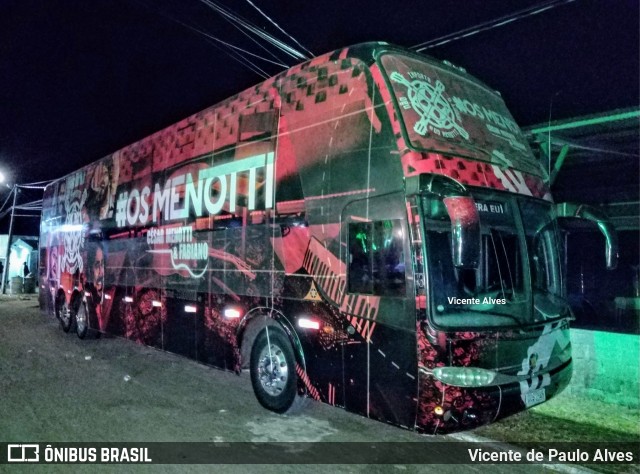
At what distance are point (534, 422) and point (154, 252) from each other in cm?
625

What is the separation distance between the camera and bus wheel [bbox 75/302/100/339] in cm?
1085

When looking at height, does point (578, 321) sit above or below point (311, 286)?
below

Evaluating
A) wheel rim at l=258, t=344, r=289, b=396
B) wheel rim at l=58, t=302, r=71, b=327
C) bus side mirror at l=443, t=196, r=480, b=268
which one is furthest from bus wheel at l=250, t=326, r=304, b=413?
wheel rim at l=58, t=302, r=71, b=327

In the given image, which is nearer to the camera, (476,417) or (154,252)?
(476,417)

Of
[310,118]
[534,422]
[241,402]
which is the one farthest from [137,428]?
[534,422]

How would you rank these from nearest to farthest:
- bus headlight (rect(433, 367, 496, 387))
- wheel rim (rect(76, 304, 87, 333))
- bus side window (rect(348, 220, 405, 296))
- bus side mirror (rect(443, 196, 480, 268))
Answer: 1. bus side mirror (rect(443, 196, 480, 268))
2. bus headlight (rect(433, 367, 496, 387))
3. bus side window (rect(348, 220, 405, 296))
4. wheel rim (rect(76, 304, 87, 333))

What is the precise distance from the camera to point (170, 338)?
24.7 feet

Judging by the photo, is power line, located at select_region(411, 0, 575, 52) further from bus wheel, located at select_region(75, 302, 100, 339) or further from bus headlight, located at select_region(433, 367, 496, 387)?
bus wheel, located at select_region(75, 302, 100, 339)

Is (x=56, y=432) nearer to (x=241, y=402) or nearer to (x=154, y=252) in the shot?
(x=241, y=402)

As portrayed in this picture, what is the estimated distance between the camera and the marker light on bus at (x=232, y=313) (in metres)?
6.14

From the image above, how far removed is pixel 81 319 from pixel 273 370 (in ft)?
24.7

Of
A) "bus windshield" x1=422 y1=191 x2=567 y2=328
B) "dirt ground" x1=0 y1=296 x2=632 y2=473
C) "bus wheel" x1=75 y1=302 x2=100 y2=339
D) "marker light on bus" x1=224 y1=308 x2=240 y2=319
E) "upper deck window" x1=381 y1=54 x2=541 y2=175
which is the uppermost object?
"upper deck window" x1=381 y1=54 x2=541 y2=175

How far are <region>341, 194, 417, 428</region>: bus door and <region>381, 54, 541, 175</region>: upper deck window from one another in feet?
2.43

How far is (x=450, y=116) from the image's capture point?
4.75m
